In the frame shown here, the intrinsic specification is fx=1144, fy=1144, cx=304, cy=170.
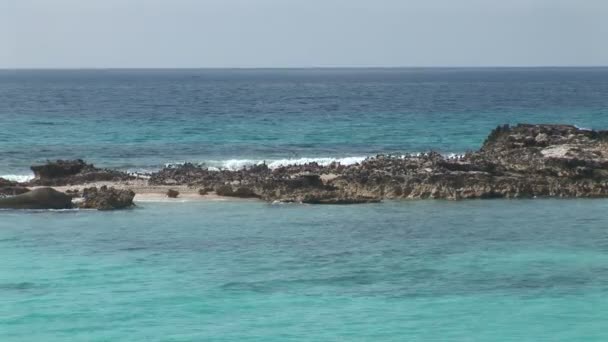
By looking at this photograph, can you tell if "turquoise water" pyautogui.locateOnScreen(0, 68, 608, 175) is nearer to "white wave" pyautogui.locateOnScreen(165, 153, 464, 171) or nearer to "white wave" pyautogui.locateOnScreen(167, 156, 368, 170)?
"white wave" pyautogui.locateOnScreen(165, 153, 464, 171)

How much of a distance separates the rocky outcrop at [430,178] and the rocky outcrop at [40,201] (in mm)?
5154

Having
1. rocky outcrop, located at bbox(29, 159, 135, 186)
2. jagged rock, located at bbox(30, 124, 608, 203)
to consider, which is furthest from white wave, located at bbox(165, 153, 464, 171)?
rocky outcrop, located at bbox(29, 159, 135, 186)

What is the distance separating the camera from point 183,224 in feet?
105

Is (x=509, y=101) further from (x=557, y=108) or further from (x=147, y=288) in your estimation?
(x=147, y=288)

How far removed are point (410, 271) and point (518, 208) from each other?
10.0 metres

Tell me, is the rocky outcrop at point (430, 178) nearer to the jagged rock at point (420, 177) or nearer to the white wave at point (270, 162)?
the jagged rock at point (420, 177)

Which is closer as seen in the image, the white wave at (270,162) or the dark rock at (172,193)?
the dark rock at (172,193)

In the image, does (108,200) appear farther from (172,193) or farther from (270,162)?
(270,162)

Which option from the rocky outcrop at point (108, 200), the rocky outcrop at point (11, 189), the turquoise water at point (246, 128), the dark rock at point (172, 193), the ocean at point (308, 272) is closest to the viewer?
the ocean at point (308, 272)

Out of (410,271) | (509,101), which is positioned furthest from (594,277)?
(509,101)

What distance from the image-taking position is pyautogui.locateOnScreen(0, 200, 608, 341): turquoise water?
68.5ft

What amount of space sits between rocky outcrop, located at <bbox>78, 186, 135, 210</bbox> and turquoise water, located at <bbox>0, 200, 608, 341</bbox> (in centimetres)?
87

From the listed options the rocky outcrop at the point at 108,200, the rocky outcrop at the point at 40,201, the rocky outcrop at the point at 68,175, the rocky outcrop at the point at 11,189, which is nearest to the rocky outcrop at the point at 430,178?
the rocky outcrop at the point at 68,175

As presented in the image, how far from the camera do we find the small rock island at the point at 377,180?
119 ft
